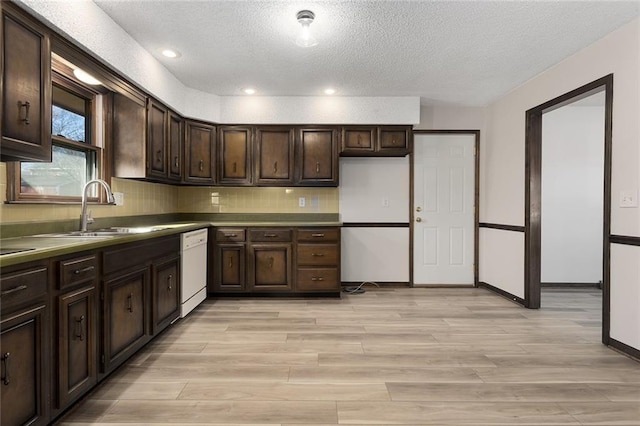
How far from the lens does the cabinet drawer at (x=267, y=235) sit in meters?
4.17

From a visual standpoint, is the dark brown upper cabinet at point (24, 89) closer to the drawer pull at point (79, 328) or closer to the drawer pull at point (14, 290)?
the drawer pull at point (14, 290)

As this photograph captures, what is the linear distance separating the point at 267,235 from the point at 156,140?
60.6 inches

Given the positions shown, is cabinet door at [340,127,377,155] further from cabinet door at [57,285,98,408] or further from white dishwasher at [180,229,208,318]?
cabinet door at [57,285,98,408]

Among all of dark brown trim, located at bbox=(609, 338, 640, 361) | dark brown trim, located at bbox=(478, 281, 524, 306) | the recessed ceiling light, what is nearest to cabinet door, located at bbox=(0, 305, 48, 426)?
the recessed ceiling light

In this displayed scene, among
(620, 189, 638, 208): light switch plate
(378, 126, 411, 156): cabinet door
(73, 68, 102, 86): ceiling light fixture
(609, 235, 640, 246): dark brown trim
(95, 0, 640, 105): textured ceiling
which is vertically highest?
(95, 0, 640, 105): textured ceiling

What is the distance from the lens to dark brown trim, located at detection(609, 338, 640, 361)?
8.24ft

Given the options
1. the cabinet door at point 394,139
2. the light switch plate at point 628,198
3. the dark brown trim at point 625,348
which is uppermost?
the cabinet door at point 394,139

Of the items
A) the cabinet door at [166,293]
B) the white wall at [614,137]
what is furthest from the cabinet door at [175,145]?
the white wall at [614,137]

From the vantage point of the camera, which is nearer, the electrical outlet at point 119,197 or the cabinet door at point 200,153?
the electrical outlet at point 119,197

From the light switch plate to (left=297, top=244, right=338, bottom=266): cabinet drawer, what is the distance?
103 inches

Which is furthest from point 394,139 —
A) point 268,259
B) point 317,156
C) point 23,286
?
point 23,286

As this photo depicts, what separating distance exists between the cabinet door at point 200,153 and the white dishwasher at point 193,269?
70cm

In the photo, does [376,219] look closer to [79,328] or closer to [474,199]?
[474,199]

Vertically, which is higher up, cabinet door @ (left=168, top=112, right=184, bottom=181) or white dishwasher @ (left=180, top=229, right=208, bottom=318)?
cabinet door @ (left=168, top=112, right=184, bottom=181)
